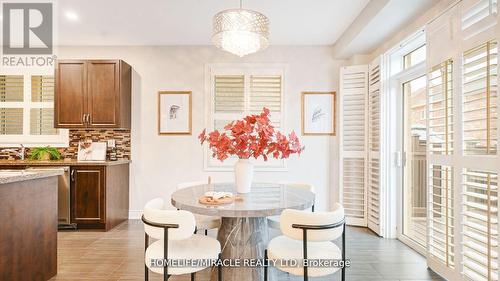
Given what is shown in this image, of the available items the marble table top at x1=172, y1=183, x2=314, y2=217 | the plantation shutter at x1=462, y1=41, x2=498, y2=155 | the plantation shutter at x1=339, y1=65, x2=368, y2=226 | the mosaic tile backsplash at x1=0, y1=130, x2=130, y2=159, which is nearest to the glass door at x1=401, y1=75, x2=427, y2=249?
the plantation shutter at x1=339, y1=65, x2=368, y2=226

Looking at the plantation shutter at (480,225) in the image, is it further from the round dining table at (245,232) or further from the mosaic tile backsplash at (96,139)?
the mosaic tile backsplash at (96,139)

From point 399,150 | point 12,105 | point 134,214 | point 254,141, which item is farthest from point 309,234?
point 12,105

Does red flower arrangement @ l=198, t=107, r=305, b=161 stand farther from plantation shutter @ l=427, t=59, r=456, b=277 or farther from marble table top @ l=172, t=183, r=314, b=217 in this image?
plantation shutter @ l=427, t=59, r=456, b=277

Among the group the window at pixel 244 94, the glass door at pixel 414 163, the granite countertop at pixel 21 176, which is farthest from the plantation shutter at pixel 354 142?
the granite countertop at pixel 21 176

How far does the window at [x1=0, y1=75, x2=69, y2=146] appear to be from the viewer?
4.68m

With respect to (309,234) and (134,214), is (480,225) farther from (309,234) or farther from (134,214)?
(134,214)

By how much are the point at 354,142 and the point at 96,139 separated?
3997 mm

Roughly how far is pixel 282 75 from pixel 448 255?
3185 millimetres

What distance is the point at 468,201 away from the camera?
2.27 meters

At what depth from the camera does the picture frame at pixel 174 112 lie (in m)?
4.68

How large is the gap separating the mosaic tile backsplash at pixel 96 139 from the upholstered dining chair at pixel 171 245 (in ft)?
9.88

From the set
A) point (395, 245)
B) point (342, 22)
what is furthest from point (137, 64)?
point (395, 245)

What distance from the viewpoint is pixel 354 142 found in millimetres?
4324

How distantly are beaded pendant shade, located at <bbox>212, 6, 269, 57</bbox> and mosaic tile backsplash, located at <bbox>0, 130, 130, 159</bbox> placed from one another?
9.02 feet
